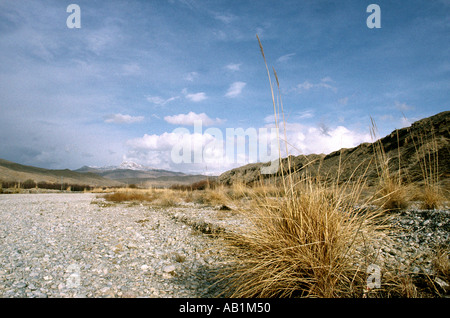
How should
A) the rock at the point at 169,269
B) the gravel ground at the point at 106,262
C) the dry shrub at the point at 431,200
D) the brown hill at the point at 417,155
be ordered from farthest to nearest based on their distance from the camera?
the brown hill at the point at 417,155 → the dry shrub at the point at 431,200 → the rock at the point at 169,269 → the gravel ground at the point at 106,262

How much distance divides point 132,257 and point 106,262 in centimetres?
32

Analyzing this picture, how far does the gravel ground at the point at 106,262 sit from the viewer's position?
220cm

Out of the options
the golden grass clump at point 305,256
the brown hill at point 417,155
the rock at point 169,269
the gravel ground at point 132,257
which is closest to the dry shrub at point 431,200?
the gravel ground at point 132,257

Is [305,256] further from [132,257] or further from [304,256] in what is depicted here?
[132,257]

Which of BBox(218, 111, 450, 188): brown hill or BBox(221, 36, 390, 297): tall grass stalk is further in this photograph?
BBox(218, 111, 450, 188): brown hill

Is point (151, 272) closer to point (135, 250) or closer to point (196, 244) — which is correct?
point (135, 250)

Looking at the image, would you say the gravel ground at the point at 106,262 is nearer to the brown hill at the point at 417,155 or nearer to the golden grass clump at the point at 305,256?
the golden grass clump at the point at 305,256

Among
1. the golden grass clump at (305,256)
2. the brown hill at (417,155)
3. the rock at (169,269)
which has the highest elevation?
the brown hill at (417,155)

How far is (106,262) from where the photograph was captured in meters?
2.89

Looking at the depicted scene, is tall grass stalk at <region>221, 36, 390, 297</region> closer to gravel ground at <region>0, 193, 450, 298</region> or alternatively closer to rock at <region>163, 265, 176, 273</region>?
gravel ground at <region>0, 193, 450, 298</region>

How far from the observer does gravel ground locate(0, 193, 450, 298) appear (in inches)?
86.7

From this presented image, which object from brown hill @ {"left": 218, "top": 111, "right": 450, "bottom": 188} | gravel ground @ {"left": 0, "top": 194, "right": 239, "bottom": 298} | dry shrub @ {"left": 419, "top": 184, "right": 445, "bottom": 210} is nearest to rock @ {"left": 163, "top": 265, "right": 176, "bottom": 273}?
gravel ground @ {"left": 0, "top": 194, "right": 239, "bottom": 298}

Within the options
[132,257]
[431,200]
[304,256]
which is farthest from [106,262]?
[431,200]
